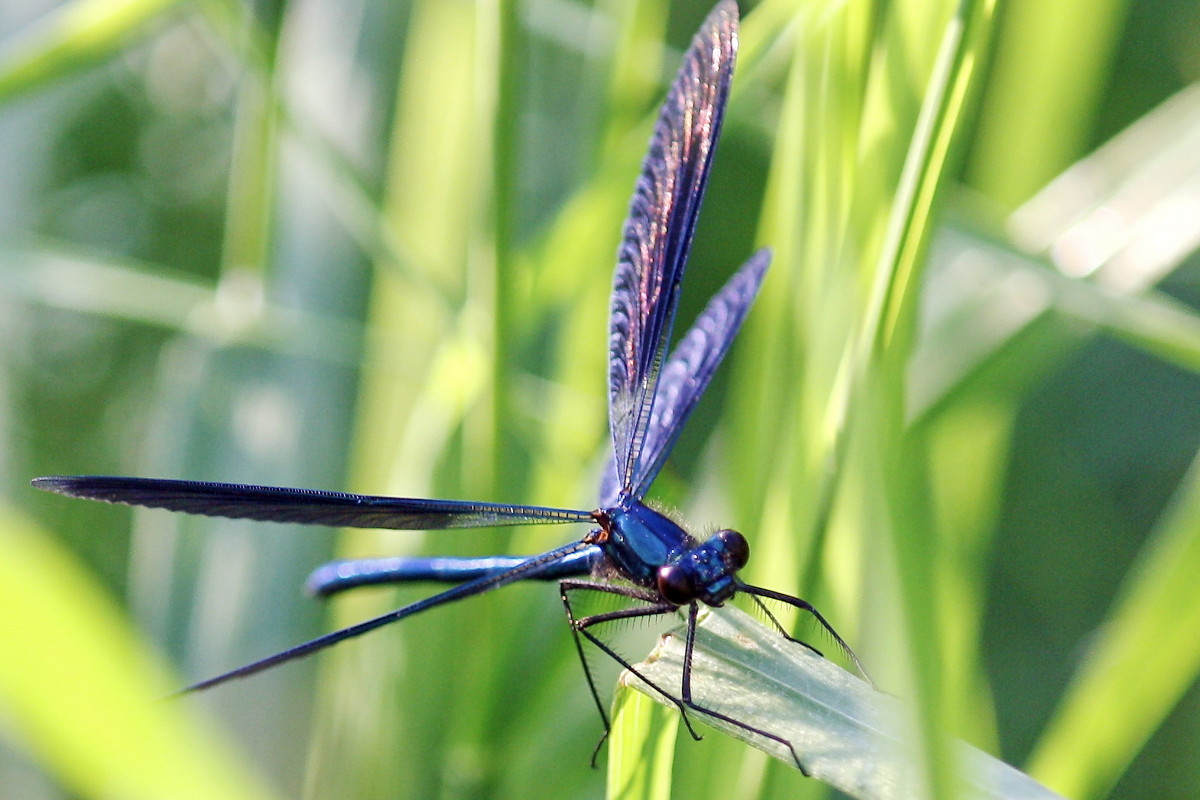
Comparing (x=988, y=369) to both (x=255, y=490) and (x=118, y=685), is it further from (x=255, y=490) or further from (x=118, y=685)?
(x=118, y=685)

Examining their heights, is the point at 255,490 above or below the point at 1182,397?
below

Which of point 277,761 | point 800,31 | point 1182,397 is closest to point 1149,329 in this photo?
point 800,31

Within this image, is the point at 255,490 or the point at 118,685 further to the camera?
the point at 255,490

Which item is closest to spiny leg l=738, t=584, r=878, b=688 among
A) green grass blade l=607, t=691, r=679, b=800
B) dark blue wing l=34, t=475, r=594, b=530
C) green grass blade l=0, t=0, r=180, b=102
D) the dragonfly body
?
the dragonfly body

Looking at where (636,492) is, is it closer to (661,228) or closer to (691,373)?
(691,373)

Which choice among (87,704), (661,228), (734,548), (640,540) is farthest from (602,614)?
(87,704)

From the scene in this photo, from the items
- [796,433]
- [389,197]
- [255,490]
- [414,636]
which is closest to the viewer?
[796,433]

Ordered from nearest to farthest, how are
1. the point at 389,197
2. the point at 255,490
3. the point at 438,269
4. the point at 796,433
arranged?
1. the point at 796,433
2. the point at 255,490
3. the point at 438,269
4. the point at 389,197
